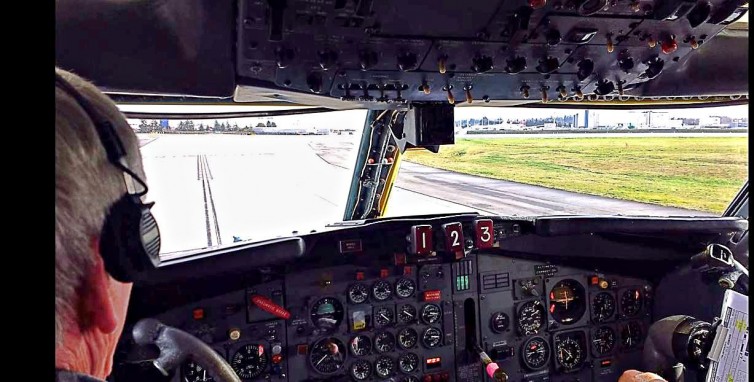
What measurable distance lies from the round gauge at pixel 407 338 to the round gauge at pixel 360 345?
0.21m

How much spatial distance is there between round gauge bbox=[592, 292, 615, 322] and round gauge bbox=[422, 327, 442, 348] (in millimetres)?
1162

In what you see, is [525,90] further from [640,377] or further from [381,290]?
[381,290]

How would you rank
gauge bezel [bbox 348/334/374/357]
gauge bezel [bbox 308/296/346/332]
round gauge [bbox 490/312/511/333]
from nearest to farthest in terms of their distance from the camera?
gauge bezel [bbox 308/296/346/332], gauge bezel [bbox 348/334/374/357], round gauge [bbox 490/312/511/333]

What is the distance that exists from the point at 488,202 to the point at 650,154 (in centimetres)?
116

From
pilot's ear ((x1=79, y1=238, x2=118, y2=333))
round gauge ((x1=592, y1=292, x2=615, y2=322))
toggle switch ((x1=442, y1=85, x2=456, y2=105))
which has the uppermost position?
toggle switch ((x1=442, y1=85, x2=456, y2=105))

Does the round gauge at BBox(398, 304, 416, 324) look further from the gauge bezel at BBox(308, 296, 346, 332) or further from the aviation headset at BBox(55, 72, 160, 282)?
the aviation headset at BBox(55, 72, 160, 282)

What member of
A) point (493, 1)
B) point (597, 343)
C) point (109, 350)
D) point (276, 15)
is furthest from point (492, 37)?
point (597, 343)

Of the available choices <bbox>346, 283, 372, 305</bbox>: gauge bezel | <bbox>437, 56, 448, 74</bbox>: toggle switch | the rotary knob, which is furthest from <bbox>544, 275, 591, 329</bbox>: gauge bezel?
the rotary knob

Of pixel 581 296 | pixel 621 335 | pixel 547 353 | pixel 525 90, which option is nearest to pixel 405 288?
pixel 547 353

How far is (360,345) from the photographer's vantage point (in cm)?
352

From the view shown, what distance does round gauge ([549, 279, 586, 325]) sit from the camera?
3.87 metres

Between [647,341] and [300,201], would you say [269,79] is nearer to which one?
[300,201]

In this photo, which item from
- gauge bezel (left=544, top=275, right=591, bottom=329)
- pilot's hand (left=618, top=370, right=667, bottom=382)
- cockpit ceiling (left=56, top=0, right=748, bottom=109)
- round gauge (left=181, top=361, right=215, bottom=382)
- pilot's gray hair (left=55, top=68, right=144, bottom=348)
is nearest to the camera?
pilot's gray hair (left=55, top=68, right=144, bottom=348)

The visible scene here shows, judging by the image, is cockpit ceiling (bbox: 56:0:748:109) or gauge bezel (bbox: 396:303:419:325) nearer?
cockpit ceiling (bbox: 56:0:748:109)
